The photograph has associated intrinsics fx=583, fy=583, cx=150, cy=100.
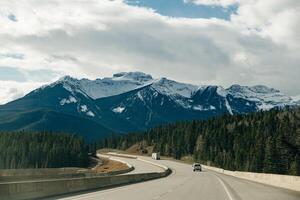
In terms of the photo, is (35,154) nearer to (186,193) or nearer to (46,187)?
(186,193)

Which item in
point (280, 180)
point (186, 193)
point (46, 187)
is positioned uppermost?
point (280, 180)

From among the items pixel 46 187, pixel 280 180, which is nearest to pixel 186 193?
pixel 46 187

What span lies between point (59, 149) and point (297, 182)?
14727 centimetres

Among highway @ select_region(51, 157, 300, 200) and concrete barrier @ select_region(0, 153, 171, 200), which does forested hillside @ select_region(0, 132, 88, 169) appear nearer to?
highway @ select_region(51, 157, 300, 200)

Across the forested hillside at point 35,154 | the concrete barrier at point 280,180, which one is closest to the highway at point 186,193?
the concrete barrier at point 280,180

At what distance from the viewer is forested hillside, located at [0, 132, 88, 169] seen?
575 feet

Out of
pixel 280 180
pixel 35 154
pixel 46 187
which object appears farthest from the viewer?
pixel 35 154

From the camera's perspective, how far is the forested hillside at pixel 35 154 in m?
175

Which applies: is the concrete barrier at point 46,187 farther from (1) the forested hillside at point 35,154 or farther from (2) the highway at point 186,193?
(1) the forested hillside at point 35,154

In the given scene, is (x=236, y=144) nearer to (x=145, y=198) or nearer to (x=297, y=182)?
(x=297, y=182)

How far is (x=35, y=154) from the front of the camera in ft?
594

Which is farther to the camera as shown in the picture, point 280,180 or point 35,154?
point 35,154

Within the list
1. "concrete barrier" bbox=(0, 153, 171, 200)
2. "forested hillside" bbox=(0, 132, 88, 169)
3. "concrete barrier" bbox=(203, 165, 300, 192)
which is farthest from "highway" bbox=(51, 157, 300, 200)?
"forested hillside" bbox=(0, 132, 88, 169)

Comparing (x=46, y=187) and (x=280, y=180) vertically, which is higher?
(x=280, y=180)
